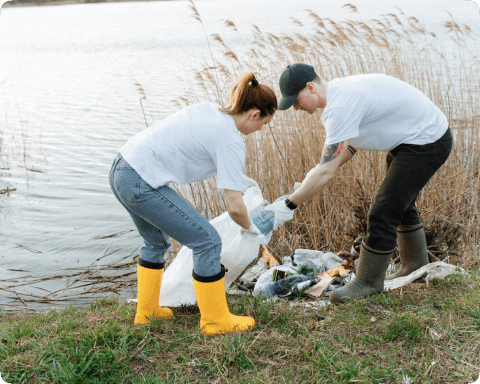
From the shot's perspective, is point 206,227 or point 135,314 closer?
point 206,227

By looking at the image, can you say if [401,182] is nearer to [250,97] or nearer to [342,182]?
[250,97]

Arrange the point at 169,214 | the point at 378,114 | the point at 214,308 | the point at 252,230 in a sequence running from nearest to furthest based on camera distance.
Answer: the point at 169,214 < the point at 214,308 < the point at 252,230 < the point at 378,114

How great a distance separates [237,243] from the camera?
127 inches

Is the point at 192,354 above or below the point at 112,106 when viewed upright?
above

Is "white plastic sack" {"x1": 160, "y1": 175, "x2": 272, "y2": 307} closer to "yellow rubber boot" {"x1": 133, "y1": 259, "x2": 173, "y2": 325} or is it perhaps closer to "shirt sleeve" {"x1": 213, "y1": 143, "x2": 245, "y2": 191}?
"yellow rubber boot" {"x1": 133, "y1": 259, "x2": 173, "y2": 325}

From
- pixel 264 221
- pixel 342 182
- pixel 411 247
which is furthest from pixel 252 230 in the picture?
pixel 342 182

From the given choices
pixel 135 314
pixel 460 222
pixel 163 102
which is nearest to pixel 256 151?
pixel 460 222

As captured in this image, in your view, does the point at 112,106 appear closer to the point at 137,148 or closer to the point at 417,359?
the point at 137,148

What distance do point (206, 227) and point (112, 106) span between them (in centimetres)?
912

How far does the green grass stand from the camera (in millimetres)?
2584

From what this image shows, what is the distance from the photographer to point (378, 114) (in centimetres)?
323

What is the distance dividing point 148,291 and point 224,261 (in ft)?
1.69

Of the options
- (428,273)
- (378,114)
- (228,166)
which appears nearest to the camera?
(228,166)


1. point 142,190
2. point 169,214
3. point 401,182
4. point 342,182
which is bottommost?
point 342,182
